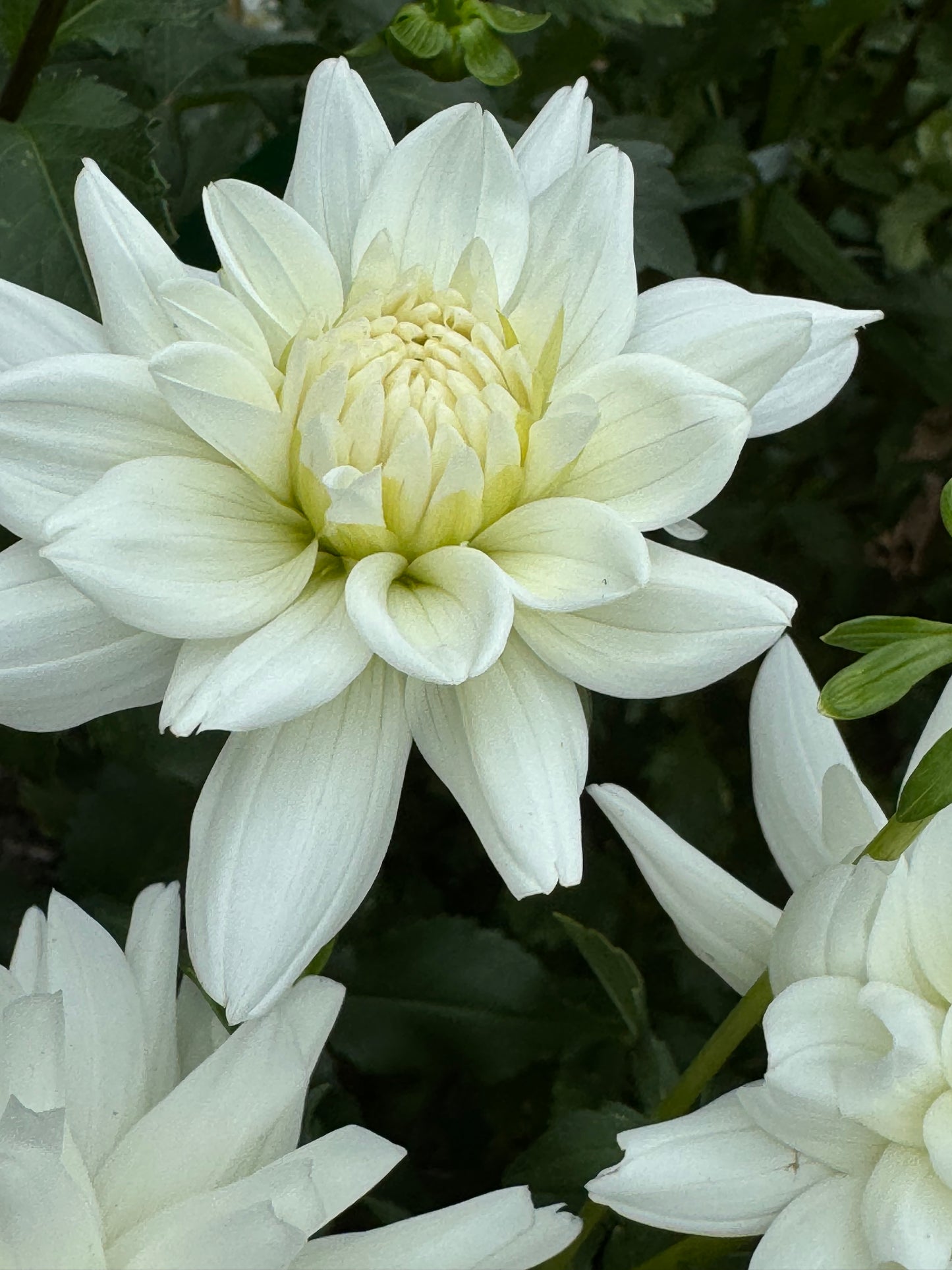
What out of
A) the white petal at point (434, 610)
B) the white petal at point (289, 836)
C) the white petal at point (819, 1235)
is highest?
the white petal at point (434, 610)

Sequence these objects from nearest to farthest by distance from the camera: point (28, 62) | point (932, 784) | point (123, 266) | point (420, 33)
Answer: point (932, 784) < point (123, 266) < point (420, 33) < point (28, 62)

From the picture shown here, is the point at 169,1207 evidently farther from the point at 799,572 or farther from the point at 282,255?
the point at 799,572

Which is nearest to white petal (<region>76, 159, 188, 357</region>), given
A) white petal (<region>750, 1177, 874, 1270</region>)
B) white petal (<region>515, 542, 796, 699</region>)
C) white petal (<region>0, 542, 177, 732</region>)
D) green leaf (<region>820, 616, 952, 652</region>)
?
white petal (<region>0, 542, 177, 732</region>)

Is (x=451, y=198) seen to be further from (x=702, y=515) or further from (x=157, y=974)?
(x=702, y=515)

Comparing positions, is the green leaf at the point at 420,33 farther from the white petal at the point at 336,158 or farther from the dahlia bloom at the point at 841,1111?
the dahlia bloom at the point at 841,1111

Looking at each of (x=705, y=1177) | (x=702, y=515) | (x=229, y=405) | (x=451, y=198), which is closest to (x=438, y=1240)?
(x=705, y=1177)

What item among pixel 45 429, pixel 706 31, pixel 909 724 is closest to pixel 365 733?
pixel 45 429

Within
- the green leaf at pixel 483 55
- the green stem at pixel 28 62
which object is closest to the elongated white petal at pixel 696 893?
the green leaf at pixel 483 55
